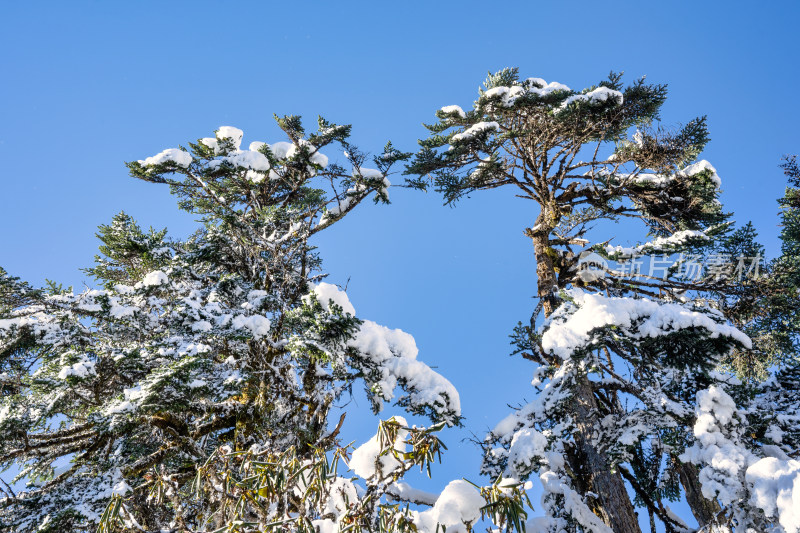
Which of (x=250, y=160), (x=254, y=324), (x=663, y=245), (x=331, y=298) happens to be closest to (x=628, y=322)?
(x=331, y=298)

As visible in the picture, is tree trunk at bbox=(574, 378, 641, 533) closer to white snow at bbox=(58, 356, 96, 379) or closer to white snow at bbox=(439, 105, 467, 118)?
white snow at bbox=(58, 356, 96, 379)

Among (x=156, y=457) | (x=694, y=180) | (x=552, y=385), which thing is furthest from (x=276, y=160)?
(x=694, y=180)

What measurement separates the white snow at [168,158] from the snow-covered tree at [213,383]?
0.03 m

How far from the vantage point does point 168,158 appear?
8.28 m

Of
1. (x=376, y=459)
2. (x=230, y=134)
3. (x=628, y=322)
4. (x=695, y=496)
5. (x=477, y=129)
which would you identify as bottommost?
(x=376, y=459)

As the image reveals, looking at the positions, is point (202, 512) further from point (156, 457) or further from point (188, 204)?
point (188, 204)

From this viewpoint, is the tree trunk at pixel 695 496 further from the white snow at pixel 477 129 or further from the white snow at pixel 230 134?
the white snow at pixel 230 134

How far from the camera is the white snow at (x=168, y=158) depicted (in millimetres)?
8258

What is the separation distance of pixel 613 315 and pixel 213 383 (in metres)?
5.46

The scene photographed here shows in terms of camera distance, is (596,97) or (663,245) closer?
(663,245)

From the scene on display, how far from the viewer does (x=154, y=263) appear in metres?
8.34

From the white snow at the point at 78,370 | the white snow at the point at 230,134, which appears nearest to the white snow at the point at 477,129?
the white snow at the point at 230,134

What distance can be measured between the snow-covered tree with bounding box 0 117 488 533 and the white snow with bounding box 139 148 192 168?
26 mm

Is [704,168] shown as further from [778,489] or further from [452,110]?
[778,489]
